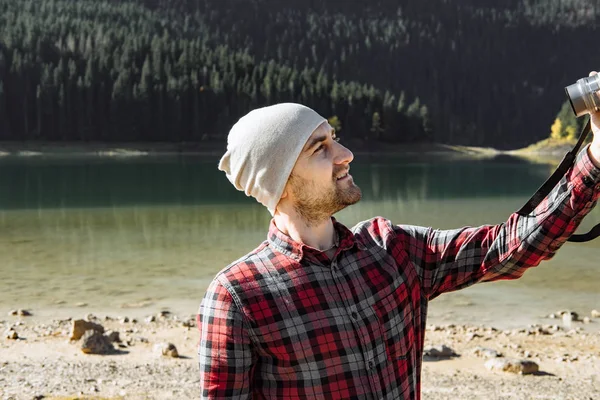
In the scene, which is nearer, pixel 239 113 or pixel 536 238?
pixel 536 238

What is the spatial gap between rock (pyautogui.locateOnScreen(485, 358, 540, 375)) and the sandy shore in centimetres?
8

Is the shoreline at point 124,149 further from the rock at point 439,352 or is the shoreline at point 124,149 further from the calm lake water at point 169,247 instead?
the rock at point 439,352

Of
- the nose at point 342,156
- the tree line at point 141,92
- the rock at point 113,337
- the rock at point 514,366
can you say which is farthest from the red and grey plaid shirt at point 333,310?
the tree line at point 141,92

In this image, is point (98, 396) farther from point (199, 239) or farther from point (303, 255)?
point (199, 239)

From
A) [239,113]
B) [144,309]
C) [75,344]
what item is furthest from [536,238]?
[239,113]

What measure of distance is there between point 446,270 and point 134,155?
96783 millimetres

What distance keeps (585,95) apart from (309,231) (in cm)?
98

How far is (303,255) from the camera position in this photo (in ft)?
8.63

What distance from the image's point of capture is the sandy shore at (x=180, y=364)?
7387 mm

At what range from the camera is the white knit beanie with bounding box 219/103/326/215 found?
264cm

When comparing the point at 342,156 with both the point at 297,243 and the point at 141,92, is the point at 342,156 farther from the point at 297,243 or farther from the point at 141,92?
the point at 141,92

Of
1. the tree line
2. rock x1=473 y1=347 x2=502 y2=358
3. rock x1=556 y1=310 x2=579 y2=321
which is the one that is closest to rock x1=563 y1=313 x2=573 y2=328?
rock x1=556 y1=310 x2=579 y2=321

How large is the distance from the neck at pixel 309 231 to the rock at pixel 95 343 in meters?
6.76

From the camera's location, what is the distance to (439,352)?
30.0 feet
